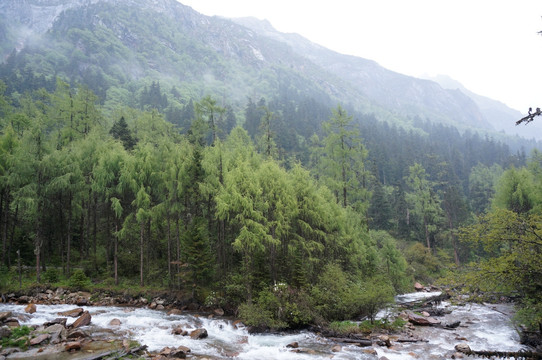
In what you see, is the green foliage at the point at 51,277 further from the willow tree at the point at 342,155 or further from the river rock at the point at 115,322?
the willow tree at the point at 342,155

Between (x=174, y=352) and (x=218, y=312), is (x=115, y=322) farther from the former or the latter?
(x=218, y=312)

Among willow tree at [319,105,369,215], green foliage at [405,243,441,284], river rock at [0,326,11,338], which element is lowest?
green foliage at [405,243,441,284]

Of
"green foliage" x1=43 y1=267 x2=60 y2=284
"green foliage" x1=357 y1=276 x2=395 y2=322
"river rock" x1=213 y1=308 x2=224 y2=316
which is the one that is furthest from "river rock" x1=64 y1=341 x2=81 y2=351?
"green foliage" x1=357 y1=276 x2=395 y2=322

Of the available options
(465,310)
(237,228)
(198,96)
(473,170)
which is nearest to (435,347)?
(465,310)

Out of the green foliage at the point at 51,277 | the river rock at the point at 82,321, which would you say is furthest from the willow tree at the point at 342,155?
the green foliage at the point at 51,277

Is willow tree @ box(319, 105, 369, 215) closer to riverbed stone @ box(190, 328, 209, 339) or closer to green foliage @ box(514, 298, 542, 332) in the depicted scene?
green foliage @ box(514, 298, 542, 332)

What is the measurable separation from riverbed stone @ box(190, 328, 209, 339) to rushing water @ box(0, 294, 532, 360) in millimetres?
245

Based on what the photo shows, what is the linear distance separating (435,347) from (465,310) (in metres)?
12.0

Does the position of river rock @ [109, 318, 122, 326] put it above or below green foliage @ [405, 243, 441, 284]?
above

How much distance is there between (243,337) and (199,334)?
2.37m

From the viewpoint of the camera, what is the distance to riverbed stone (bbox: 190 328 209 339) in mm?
15812

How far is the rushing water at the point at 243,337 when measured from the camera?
14039mm

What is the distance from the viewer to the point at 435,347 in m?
15.2

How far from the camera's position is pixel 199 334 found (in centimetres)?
1592
